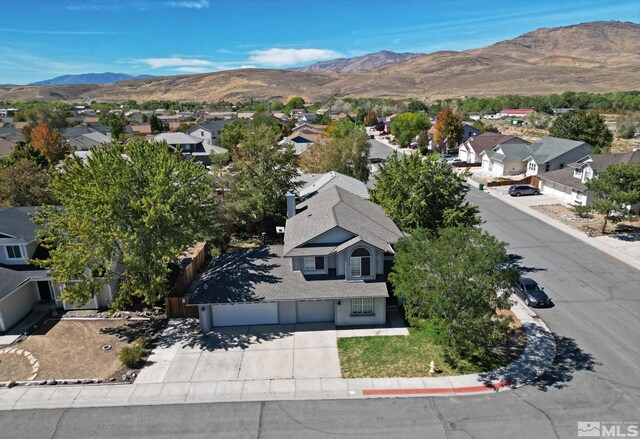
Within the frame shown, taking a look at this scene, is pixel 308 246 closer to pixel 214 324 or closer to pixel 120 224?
pixel 214 324

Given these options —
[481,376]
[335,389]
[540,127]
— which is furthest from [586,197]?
[540,127]

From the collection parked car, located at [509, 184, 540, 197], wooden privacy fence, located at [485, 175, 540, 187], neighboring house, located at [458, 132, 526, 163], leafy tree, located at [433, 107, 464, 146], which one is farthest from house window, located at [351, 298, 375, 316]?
leafy tree, located at [433, 107, 464, 146]

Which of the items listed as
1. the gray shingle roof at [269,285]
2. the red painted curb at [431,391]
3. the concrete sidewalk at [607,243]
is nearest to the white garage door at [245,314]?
Answer: the gray shingle roof at [269,285]

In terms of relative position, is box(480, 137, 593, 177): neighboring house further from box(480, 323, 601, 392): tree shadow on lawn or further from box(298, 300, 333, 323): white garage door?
box(298, 300, 333, 323): white garage door

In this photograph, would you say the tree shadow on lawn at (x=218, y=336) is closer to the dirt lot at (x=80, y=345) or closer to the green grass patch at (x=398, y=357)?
the dirt lot at (x=80, y=345)

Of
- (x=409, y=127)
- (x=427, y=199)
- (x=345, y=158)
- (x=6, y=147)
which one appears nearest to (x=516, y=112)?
(x=409, y=127)
